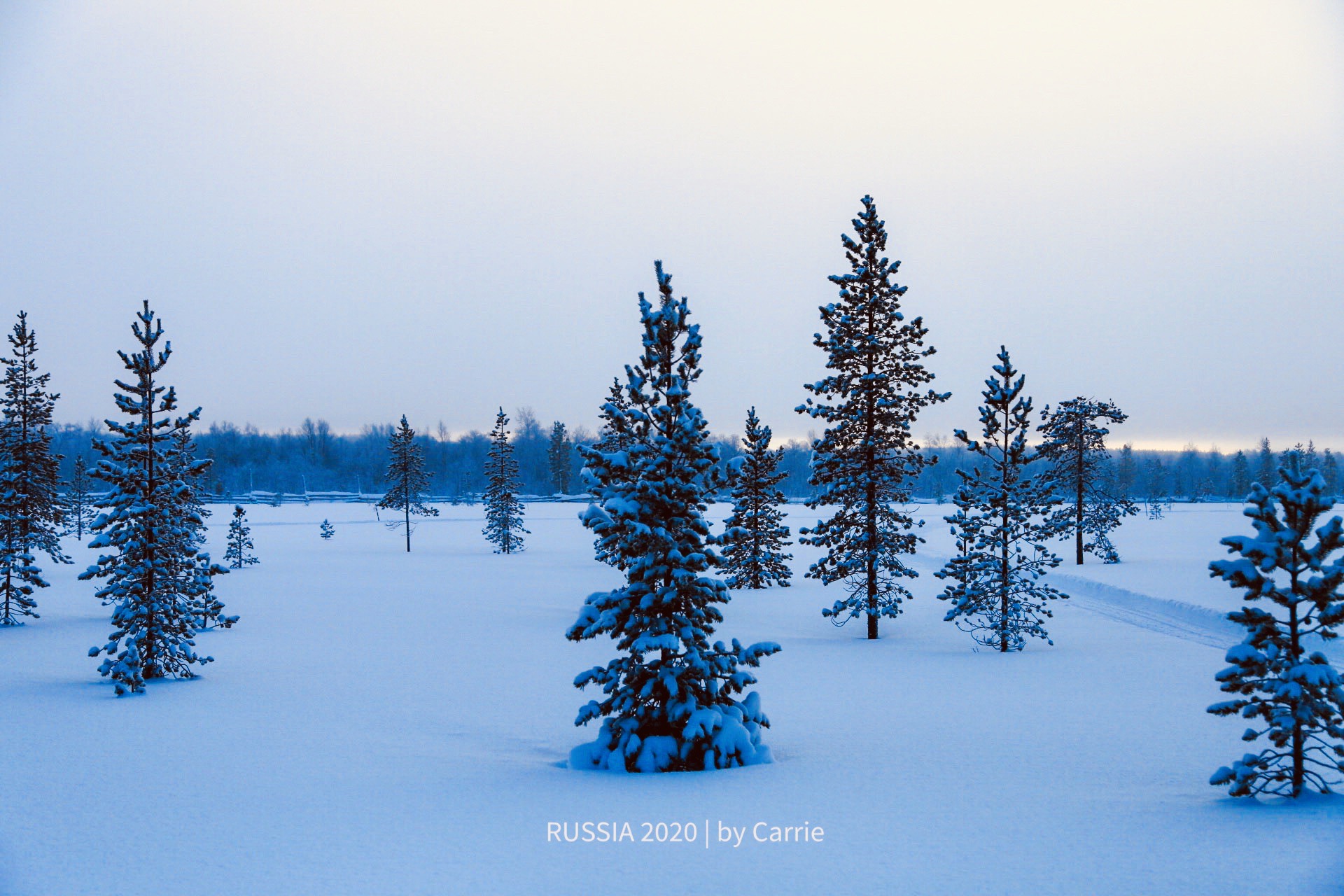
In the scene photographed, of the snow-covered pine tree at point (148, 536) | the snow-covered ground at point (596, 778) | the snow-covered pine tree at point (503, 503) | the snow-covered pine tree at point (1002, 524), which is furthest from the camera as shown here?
the snow-covered pine tree at point (503, 503)

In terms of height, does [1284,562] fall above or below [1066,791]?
above

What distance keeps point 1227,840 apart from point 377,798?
28.2 ft

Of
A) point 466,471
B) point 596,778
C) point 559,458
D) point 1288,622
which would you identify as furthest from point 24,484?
point 466,471

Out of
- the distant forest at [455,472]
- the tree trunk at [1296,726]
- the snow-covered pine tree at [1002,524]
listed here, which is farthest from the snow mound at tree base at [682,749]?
the distant forest at [455,472]

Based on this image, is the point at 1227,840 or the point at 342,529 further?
the point at 342,529

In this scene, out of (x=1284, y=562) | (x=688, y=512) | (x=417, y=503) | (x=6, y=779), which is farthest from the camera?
(x=417, y=503)

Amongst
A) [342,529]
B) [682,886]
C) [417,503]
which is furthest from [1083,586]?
[342,529]

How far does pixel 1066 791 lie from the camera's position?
9.36 m

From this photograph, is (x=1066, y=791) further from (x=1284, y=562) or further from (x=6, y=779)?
(x=6, y=779)

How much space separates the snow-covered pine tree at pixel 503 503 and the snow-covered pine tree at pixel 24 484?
2663 cm

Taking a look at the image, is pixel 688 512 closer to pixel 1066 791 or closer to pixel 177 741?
pixel 1066 791

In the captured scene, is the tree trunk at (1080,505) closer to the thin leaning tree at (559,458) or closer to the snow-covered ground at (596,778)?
the snow-covered ground at (596,778)

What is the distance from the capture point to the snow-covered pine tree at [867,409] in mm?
23094

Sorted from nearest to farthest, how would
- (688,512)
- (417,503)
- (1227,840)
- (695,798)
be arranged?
(1227,840), (695,798), (688,512), (417,503)
